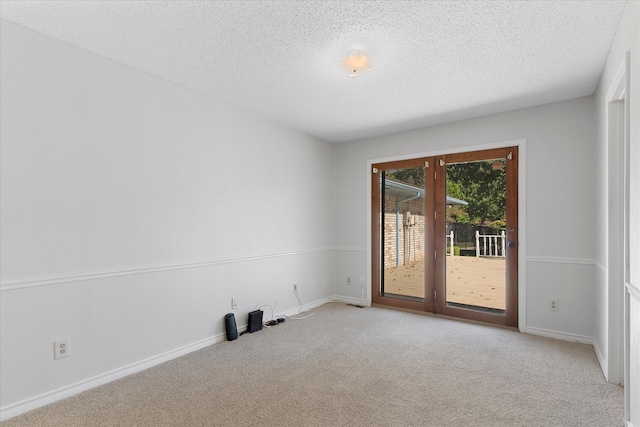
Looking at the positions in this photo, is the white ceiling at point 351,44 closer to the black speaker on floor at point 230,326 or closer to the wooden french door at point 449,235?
the wooden french door at point 449,235

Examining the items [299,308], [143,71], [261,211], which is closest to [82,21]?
[143,71]

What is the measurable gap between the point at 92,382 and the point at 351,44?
3.04 m

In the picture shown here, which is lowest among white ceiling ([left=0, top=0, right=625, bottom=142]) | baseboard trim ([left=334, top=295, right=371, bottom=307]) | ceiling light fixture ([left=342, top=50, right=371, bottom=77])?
baseboard trim ([left=334, top=295, right=371, bottom=307])

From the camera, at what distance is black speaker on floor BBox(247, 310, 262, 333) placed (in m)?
3.59

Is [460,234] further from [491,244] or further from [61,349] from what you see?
[61,349]

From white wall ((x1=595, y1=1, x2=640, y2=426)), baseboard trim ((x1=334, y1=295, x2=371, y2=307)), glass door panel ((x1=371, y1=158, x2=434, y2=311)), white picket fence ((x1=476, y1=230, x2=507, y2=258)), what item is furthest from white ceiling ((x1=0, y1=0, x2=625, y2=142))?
baseboard trim ((x1=334, y1=295, x2=371, y2=307))

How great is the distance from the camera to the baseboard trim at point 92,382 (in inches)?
82.1

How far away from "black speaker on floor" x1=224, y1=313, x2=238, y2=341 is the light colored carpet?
0.27ft

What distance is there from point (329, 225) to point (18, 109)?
3.67 meters

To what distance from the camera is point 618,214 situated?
7.89 feet

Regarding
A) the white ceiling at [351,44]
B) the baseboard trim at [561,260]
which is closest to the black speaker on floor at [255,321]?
the white ceiling at [351,44]

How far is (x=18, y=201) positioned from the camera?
83.8 inches

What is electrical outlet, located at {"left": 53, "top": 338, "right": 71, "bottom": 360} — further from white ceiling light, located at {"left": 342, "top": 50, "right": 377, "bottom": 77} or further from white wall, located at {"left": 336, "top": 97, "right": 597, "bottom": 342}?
white wall, located at {"left": 336, "top": 97, "right": 597, "bottom": 342}

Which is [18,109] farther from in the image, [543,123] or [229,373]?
[543,123]
